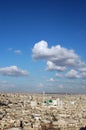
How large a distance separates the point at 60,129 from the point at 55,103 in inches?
3047

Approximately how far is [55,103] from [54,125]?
71946 mm

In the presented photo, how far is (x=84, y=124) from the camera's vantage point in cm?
7506

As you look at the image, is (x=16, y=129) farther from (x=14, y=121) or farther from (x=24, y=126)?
(x=14, y=121)

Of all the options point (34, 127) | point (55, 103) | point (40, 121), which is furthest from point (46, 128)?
point (55, 103)

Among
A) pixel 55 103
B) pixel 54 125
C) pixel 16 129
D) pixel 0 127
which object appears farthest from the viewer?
pixel 55 103

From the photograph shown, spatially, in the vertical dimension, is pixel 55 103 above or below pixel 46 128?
above

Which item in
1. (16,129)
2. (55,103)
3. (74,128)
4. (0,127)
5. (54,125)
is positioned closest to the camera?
(16,129)

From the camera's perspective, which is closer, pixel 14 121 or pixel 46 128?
pixel 46 128

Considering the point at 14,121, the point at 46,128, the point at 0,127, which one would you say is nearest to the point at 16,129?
the point at 0,127

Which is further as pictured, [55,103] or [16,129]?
[55,103]

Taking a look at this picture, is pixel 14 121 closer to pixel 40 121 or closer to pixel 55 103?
pixel 40 121

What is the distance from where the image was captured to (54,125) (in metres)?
74.4

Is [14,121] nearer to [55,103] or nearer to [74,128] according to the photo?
[74,128]

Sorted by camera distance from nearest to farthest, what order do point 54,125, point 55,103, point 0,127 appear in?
1. point 0,127
2. point 54,125
3. point 55,103
